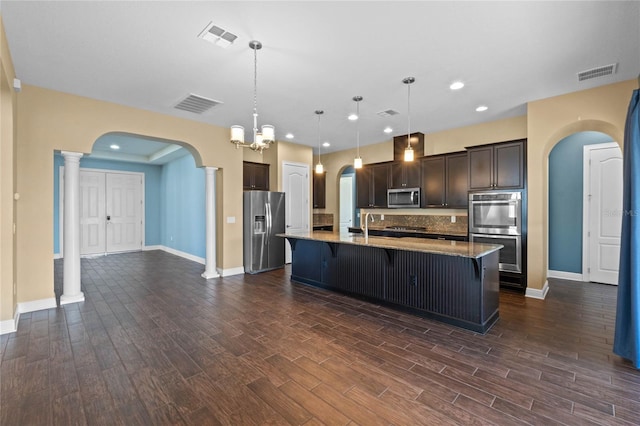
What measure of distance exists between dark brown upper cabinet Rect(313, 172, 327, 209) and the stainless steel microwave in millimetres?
2083

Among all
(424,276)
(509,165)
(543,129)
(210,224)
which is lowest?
(424,276)

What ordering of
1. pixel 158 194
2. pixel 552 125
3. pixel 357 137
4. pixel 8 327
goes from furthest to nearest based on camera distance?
pixel 158 194
pixel 357 137
pixel 552 125
pixel 8 327

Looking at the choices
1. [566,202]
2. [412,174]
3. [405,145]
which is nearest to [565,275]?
[566,202]

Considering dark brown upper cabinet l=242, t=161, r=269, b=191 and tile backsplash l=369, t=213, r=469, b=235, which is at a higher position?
dark brown upper cabinet l=242, t=161, r=269, b=191

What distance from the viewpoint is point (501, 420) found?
6.00 feet

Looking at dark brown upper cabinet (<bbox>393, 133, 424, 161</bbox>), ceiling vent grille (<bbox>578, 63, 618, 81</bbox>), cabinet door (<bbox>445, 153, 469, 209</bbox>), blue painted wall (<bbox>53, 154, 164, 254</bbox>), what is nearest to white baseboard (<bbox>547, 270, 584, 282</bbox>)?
cabinet door (<bbox>445, 153, 469, 209</bbox>)

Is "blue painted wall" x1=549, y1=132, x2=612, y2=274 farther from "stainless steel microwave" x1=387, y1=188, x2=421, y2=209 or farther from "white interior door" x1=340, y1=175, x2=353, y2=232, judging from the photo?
"white interior door" x1=340, y1=175, x2=353, y2=232

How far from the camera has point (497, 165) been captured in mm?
4812

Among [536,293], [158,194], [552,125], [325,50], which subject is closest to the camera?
[325,50]

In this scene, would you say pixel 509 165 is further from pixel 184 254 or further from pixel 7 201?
pixel 184 254

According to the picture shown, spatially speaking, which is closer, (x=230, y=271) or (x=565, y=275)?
(x=565, y=275)

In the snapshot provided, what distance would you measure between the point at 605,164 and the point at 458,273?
4.06 metres

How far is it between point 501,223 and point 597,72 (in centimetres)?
228

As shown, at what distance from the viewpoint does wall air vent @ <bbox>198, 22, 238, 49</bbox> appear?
2.53 m
